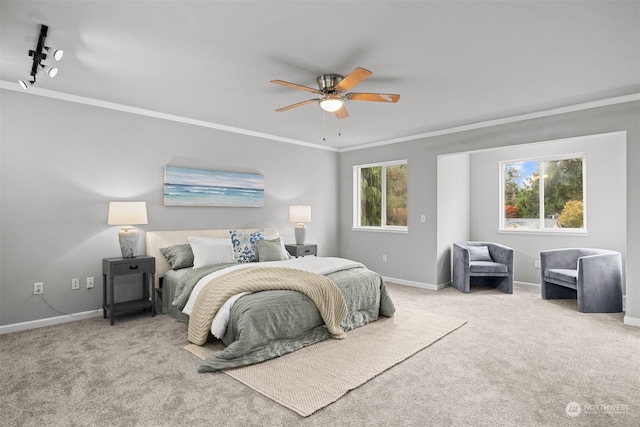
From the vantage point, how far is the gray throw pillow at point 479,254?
5738mm

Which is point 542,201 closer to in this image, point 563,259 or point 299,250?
point 563,259

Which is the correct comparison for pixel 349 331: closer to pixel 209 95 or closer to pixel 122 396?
pixel 122 396

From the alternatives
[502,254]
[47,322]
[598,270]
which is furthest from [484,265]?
[47,322]

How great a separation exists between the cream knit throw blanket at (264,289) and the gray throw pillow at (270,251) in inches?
41.3

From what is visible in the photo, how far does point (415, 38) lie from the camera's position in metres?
2.63

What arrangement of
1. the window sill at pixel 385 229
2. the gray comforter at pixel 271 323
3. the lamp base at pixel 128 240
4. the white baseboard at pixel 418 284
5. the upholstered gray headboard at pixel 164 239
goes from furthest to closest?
the window sill at pixel 385 229, the white baseboard at pixel 418 284, the upholstered gray headboard at pixel 164 239, the lamp base at pixel 128 240, the gray comforter at pixel 271 323

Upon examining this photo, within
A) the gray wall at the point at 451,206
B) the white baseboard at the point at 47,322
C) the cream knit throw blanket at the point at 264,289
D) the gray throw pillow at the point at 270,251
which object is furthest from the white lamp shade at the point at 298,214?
the white baseboard at the point at 47,322

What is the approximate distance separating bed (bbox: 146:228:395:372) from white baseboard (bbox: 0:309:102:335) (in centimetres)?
75

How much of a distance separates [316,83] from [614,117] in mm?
3307

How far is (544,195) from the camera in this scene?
5777mm

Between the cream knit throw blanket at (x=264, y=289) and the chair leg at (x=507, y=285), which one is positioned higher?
the cream knit throw blanket at (x=264, y=289)

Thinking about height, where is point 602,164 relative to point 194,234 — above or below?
above

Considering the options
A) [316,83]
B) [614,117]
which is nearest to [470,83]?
[316,83]

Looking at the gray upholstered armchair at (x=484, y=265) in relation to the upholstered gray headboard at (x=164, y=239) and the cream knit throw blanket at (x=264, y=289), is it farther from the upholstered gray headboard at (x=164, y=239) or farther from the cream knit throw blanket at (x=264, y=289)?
the upholstered gray headboard at (x=164, y=239)
